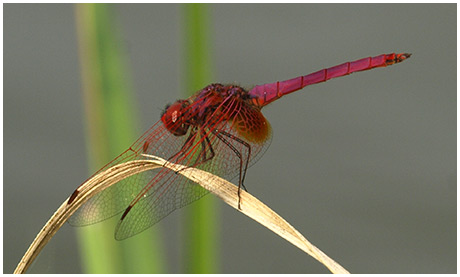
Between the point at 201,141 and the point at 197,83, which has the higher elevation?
the point at 197,83

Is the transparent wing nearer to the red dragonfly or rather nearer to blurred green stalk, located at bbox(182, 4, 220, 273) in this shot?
the red dragonfly

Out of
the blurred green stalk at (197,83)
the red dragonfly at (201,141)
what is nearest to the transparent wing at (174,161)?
the red dragonfly at (201,141)

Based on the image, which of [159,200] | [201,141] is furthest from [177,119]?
[159,200]

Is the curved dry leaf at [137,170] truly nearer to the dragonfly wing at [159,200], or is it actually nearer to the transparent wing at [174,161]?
the transparent wing at [174,161]

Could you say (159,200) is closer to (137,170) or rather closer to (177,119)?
(177,119)

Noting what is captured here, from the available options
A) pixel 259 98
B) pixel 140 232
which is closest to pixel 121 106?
pixel 140 232
